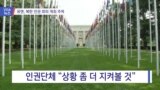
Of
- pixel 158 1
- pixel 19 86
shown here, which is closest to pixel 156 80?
pixel 19 86

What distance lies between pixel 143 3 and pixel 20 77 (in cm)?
6266

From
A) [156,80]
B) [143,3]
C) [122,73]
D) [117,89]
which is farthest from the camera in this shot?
[143,3]

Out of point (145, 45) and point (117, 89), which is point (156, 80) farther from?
point (145, 45)

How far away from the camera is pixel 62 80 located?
10.8 meters

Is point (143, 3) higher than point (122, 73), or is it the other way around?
point (143, 3)
